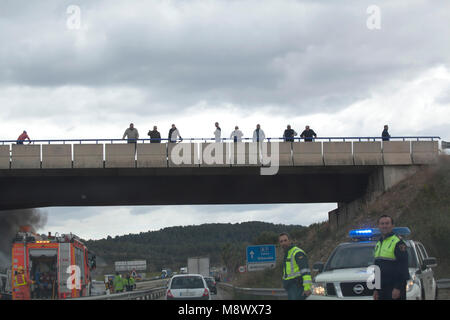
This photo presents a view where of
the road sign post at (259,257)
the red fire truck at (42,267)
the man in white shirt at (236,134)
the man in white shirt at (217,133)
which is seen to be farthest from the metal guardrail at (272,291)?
the man in white shirt at (217,133)

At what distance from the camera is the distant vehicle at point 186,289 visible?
19875mm

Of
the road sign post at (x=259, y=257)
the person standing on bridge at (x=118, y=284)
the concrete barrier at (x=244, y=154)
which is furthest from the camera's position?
the person standing on bridge at (x=118, y=284)

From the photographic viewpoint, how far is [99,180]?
35688mm

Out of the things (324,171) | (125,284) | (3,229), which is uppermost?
(324,171)

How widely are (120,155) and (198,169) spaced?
162 inches

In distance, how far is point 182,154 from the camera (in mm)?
34094

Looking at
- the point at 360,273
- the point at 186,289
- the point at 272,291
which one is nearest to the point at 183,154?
the point at 186,289

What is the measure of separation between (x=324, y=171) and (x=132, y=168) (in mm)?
10220

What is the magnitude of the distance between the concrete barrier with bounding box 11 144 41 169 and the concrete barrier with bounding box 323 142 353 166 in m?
15.0

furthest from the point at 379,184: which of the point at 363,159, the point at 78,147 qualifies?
the point at 78,147

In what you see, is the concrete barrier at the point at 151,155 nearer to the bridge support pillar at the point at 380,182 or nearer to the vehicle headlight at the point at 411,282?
the bridge support pillar at the point at 380,182

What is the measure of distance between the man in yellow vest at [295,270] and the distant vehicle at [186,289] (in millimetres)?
8678

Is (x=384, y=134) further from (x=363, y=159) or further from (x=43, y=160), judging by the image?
(x=43, y=160)

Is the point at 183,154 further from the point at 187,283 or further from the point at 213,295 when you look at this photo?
the point at 187,283
